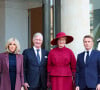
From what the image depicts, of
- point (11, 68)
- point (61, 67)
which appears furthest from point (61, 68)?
point (11, 68)

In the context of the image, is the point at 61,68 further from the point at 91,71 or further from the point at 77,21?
the point at 77,21

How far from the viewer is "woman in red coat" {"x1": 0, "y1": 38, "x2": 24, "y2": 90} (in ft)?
17.1

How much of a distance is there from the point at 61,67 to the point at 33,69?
0.49 meters

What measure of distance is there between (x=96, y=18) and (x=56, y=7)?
1281mm

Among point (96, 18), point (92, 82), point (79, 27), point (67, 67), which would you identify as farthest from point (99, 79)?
point (96, 18)

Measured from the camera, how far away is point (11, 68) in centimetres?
522

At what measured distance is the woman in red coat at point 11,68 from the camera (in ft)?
17.1

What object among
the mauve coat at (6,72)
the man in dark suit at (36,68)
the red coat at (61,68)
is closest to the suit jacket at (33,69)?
the man in dark suit at (36,68)

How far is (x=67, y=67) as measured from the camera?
5.57m

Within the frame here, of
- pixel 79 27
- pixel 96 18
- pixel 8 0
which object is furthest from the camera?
pixel 8 0

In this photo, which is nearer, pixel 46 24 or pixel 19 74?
pixel 19 74

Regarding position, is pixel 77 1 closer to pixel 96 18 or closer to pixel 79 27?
pixel 79 27

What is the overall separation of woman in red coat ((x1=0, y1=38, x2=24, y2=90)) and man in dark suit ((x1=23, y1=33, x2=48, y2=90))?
238 millimetres

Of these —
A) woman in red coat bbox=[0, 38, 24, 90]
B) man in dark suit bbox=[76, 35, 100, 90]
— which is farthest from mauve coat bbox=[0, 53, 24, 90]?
man in dark suit bbox=[76, 35, 100, 90]
